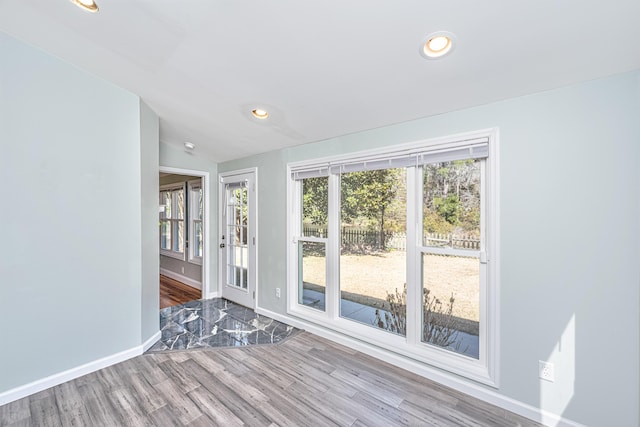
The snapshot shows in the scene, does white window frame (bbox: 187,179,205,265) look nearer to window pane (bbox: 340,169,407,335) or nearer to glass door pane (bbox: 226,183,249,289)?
glass door pane (bbox: 226,183,249,289)

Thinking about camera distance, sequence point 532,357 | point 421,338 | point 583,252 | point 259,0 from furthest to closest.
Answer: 1. point 421,338
2. point 532,357
3. point 583,252
4. point 259,0

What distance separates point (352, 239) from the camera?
2900 millimetres

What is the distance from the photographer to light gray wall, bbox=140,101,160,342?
271 cm

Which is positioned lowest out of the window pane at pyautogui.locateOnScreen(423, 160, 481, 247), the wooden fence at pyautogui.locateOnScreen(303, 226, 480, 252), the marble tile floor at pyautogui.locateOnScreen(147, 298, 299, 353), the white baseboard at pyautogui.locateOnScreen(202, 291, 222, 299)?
the marble tile floor at pyautogui.locateOnScreen(147, 298, 299, 353)

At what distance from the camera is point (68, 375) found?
2221 mm

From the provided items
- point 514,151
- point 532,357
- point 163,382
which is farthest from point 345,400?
point 514,151

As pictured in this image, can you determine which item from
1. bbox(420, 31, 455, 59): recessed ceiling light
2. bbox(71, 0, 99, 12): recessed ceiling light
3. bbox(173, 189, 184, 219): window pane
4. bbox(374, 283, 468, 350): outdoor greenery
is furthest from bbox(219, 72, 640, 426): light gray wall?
bbox(173, 189, 184, 219): window pane

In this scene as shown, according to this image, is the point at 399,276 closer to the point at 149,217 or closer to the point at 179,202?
the point at 149,217

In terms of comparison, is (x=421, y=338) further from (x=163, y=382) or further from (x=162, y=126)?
(x=162, y=126)

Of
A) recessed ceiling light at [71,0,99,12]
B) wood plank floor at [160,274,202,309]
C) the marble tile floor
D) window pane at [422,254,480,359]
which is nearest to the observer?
recessed ceiling light at [71,0,99,12]

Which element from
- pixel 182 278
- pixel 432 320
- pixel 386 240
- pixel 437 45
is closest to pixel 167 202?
pixel 182 278

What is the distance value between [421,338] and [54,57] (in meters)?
3.89

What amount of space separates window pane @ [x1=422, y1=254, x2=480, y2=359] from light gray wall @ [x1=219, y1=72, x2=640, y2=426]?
260 millimetres

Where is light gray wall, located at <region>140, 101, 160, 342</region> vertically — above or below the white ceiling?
below
